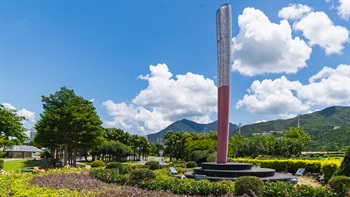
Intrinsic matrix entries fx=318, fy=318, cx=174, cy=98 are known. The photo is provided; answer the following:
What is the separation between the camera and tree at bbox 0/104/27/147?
25297 millimetres

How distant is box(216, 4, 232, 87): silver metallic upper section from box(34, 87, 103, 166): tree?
1827 cm

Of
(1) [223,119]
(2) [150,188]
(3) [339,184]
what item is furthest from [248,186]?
(1) [223,119]

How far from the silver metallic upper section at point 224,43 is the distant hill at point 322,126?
6072 centimetres

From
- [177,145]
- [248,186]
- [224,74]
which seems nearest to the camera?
[248,186]

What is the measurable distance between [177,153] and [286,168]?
29.8 metres

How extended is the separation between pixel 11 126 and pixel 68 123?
5.74m

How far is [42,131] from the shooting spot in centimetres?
3192

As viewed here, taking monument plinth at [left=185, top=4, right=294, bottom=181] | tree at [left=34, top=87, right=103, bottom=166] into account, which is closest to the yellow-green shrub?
monument plinth at [left=185, top=4, right=294, bottom=181]

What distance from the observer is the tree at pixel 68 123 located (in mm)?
30594

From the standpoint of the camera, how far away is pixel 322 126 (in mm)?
100875

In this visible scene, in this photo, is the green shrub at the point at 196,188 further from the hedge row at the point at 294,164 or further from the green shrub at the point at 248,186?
the hedge row at the point at 294,164

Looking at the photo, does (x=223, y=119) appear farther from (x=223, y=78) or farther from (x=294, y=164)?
(x=294, y=164)

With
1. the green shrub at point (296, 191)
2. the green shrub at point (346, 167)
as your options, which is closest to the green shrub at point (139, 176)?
the green shrub at point (296, 191)

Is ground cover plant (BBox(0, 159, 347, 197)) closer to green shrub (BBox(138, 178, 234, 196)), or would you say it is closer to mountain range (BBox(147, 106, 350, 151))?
green shrub (BBox(138, 178, 234, 196))
